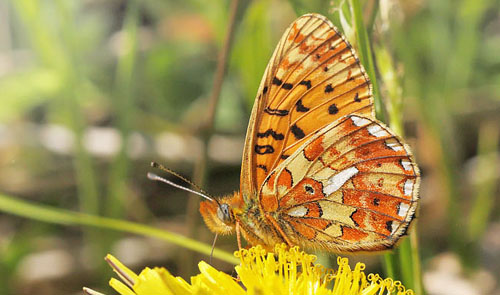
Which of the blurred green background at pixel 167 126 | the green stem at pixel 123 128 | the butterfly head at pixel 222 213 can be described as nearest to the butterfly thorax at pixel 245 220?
the butterfly head at pixel 222 213

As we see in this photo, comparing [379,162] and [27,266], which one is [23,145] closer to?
[27,266]

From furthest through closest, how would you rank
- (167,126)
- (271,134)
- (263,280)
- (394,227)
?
(167,126) < (271,134) < (263,280) < (394,227)

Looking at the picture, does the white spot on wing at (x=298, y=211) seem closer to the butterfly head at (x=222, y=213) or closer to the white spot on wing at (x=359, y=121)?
the butterfly head at (x=222, y=213)

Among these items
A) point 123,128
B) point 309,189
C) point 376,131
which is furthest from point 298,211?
point 123,128

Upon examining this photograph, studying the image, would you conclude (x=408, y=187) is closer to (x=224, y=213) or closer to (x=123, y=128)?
(x=224, y=213)

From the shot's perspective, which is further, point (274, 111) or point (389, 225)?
point (274, 111)

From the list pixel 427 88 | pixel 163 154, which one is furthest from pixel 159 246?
pixel 427 88
